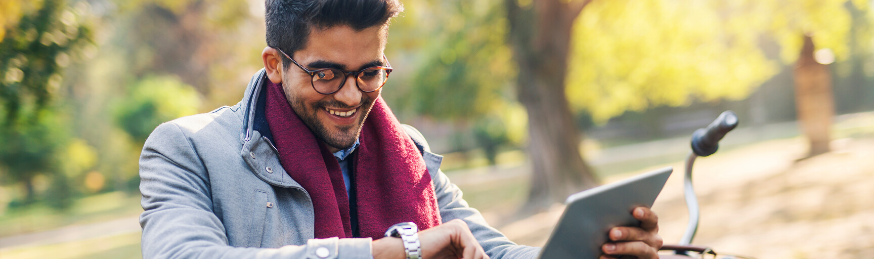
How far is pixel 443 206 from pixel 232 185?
0.80 meters

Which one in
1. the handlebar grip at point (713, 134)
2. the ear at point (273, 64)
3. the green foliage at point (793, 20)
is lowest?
the ear at point (273, 64)

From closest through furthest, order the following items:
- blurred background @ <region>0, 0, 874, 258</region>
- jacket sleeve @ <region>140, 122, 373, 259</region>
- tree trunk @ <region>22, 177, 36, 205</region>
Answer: jacket sleeve @ <region>140, 122, 373, 259</region>, blurred background @ <region>0, 0, 874, 258</region>, tree trunk @ <region>22, 177, 36, 205</region>

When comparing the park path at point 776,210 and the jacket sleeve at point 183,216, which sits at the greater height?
the park path at point 776,210

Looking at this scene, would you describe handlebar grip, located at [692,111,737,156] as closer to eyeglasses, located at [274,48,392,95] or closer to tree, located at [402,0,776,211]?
eyeglasses, located at [274,48,392,95]

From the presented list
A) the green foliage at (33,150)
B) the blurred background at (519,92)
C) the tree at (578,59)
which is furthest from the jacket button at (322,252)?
the green foliage at (33,150)

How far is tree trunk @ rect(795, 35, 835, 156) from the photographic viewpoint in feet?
34.2

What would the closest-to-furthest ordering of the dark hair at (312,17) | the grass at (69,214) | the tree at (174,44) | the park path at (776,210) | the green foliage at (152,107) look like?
the dark hair at (312,17), the park path at (776,210), the green foliage at (152,107), the grass at (69,214), the tree at (174,44)

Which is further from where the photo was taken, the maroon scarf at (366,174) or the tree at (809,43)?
the tree at (809,43)

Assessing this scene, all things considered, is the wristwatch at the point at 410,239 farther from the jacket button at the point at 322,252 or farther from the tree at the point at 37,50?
the tree at the point at 37,50

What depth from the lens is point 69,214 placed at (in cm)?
1888

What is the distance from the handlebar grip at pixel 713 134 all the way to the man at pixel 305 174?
57cm

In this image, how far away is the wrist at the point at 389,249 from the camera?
55.7 inches

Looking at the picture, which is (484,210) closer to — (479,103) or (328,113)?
(479,103)

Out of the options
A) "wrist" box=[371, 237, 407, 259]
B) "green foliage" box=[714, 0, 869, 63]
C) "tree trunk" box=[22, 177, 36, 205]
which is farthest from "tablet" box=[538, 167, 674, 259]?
"tree trunk" box=[22, 177, 36, 205]
